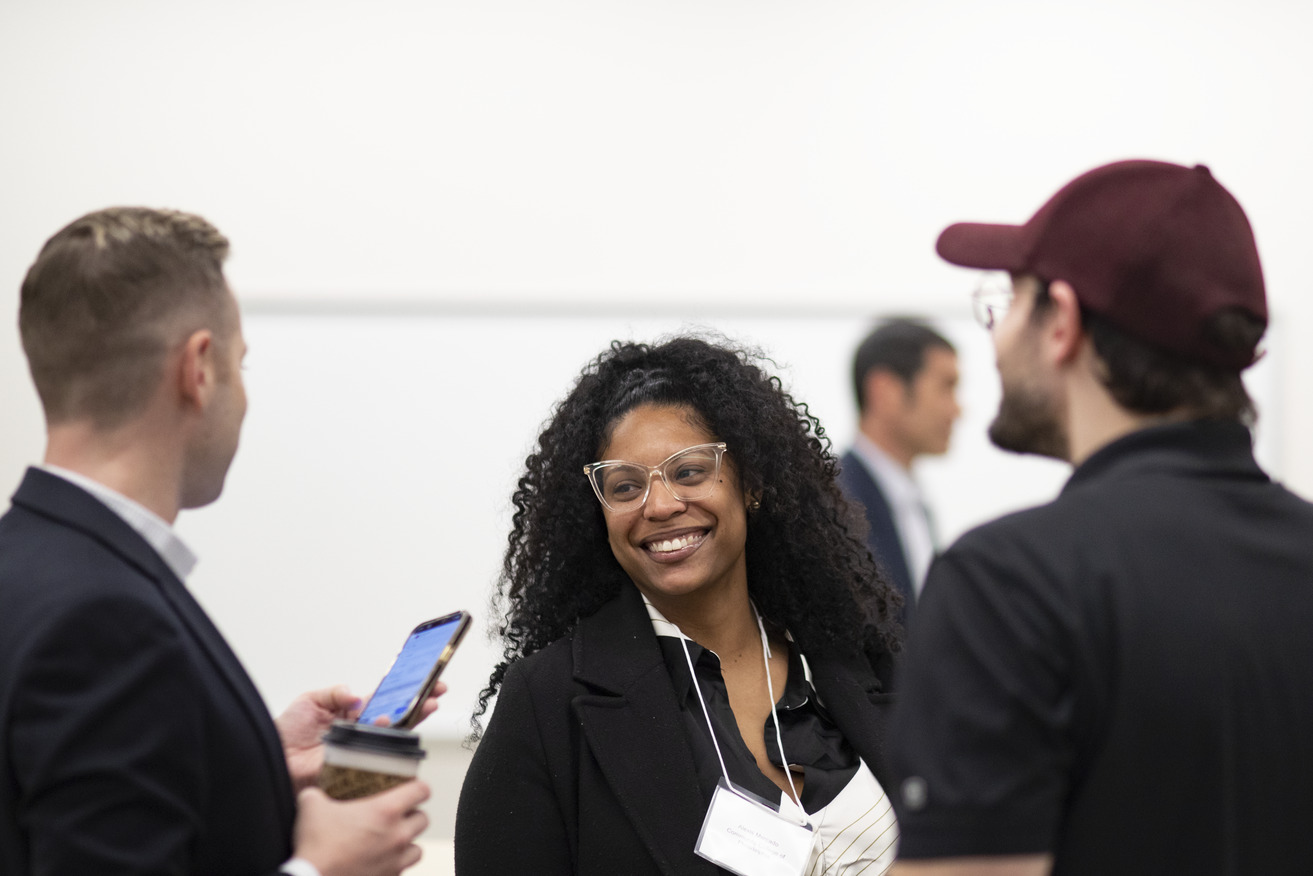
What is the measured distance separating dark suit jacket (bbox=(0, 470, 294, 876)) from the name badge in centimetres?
72

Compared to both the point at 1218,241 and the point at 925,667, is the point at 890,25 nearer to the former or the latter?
the point at 1218,241

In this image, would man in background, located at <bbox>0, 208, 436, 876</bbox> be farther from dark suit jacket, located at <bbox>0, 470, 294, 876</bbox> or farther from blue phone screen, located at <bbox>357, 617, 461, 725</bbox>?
blue phone screen, located at <bbox>357, 617, 461, 725</bbox>

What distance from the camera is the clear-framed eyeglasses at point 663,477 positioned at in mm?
1980

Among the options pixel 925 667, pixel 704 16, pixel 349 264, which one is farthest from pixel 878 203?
pixel 925 667

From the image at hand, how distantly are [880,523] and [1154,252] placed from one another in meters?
2.58

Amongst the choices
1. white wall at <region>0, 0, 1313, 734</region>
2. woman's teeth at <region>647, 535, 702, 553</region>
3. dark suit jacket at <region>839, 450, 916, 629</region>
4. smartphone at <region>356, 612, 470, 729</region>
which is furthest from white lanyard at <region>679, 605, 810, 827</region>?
white wall at <region>0, 0, 1313, 734</region>

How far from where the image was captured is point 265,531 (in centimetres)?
386

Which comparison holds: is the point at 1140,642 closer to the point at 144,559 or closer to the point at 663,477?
the point at 144,559

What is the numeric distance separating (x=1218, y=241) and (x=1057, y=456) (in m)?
0.25

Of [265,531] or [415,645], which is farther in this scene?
[265,531]

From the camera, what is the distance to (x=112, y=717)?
104cm

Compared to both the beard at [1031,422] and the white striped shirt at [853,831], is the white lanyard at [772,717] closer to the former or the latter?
the white striped shirt at [853,831]

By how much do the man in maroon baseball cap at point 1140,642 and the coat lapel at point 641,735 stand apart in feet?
2.53

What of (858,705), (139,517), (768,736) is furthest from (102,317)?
(858,705)
